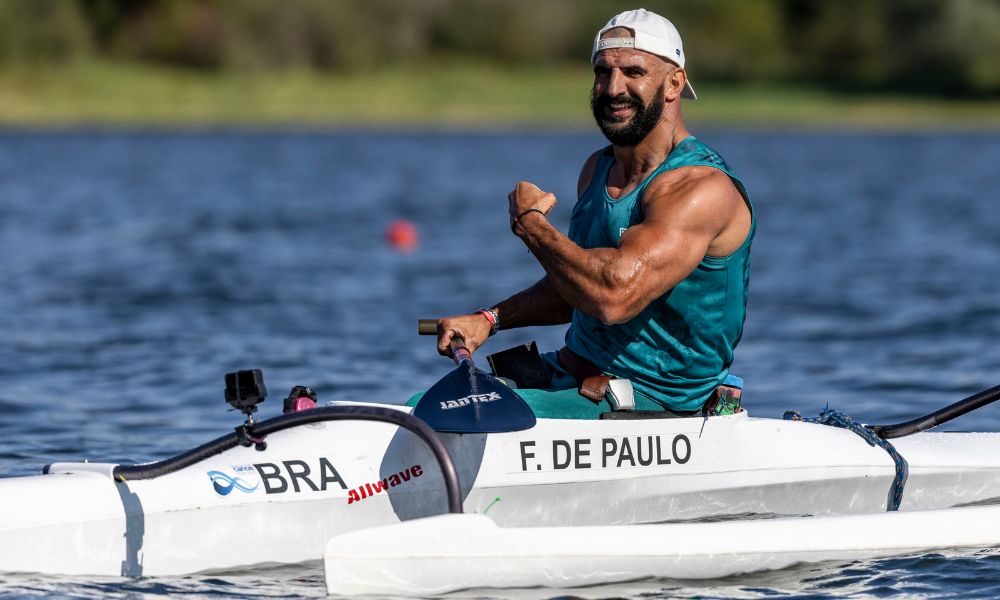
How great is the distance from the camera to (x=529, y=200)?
573 cm

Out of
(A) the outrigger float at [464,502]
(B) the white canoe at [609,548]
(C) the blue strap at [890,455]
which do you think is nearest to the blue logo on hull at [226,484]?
(A) the outrigger float at [464,502]

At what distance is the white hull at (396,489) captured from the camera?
18.3 feet

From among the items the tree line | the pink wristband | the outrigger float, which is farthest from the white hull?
the tree line

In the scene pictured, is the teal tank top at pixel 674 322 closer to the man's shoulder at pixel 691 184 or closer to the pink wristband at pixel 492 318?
the man's shoulder at pixel 691 184

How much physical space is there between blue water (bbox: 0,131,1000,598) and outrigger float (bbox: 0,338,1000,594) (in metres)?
0.12

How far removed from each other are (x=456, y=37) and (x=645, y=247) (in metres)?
58.7

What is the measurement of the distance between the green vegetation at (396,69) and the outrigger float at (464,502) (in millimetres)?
47495

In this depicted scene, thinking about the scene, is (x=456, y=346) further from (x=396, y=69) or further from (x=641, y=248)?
(x=396, y=69)

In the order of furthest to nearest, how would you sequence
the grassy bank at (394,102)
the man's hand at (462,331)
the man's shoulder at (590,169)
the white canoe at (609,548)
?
the grassy bank at (394,102), the man's shoulder at (590,169), the man's hand at (462,331), the white canoe at (609,548)

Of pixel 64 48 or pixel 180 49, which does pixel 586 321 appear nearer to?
pixel 64 48

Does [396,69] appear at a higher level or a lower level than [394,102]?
higher

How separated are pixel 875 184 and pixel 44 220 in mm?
17548

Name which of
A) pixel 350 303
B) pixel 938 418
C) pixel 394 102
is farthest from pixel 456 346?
pixel 394 102

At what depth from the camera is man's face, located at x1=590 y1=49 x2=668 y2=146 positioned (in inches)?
233
